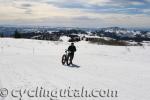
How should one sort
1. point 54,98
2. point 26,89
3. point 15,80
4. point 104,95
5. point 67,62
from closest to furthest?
point 54,98, point 104,95, point 26,89, point 15,80, point 67,62

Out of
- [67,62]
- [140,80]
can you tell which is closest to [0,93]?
[140,80]

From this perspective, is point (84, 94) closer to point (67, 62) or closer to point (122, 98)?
point (122, 98)

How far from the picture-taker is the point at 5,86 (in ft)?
40.9

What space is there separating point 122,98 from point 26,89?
3.76 metres

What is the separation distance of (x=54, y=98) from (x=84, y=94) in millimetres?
1297

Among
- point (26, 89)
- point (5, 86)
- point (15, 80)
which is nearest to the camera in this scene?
point (26, 89)

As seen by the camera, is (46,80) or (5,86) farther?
(46,80)

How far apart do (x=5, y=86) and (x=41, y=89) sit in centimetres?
178

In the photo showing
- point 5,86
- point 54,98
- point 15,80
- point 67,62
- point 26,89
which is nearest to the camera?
point 54,98

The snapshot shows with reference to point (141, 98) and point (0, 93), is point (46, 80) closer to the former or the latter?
point (0, 93)

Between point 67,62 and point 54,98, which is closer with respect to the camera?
point 54,98

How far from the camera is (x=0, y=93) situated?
1084cm

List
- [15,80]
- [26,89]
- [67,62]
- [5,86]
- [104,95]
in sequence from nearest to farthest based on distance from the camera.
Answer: [104,95]
[26,89]
[5,86]
[15,80]
[67,62]

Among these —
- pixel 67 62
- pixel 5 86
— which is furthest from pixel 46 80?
pixel 67 62
